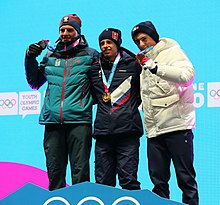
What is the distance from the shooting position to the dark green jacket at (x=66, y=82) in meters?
2.96

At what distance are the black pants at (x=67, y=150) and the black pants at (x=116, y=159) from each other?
71 mm

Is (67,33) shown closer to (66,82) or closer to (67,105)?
(66,82)

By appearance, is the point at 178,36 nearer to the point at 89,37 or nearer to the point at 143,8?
the point at 143,8

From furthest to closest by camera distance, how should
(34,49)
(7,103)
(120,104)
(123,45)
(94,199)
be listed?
(7,103) → (123,45) → (34,49) → (120,104) → (94,199)

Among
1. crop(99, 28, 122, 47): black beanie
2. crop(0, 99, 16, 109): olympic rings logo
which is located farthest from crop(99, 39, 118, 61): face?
crop(0, 99, 16, 109): olympic rings logo

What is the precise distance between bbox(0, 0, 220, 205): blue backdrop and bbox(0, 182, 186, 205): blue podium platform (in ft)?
4.43

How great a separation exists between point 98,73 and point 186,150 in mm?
654

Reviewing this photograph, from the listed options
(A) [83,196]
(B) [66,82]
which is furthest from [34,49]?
(A) [83,196]

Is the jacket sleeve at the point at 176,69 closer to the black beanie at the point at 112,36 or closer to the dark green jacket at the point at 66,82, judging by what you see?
the black beanie at the point at 112,36

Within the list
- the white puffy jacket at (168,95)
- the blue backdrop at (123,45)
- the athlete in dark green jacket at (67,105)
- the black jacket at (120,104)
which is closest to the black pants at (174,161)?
the white puffy jacket at (168,95)

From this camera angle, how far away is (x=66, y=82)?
3018 millimetres

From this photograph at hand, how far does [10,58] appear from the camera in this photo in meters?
4.56

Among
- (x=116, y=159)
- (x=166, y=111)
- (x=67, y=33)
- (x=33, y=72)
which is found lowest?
(x=116, y=159)

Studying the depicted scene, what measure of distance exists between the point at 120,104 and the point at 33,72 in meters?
0.57
